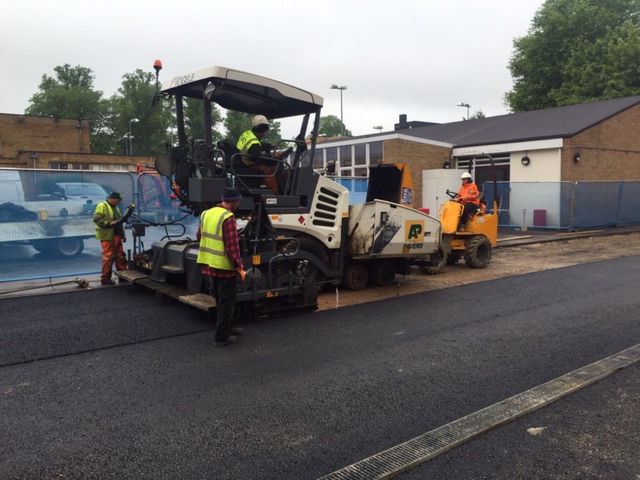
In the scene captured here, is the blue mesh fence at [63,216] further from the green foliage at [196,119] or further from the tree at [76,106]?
the tree at [76,106]

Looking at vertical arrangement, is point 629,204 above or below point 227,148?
below

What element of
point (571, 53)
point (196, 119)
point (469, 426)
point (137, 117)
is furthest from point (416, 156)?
point (137, 117)

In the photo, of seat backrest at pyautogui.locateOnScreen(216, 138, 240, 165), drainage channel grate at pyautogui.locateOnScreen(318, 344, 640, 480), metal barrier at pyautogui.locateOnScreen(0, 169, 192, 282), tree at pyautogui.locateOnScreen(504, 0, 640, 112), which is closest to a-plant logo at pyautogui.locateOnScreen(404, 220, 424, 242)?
seat backrest at pyautogui.locateOnScreen(216, 138, 240, 165)

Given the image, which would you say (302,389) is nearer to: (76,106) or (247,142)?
(247,142)

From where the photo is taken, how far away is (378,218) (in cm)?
856

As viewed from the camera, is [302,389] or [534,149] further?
[534,149]

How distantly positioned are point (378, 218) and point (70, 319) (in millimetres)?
4580

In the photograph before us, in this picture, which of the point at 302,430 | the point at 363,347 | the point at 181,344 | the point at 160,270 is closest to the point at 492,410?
the point at 302,430

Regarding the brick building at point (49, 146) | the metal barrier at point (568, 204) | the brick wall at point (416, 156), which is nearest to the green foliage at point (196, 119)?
the brick wall at point (416, 156)

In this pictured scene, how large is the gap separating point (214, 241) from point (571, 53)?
39069 mm

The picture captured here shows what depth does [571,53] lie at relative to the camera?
38000mm

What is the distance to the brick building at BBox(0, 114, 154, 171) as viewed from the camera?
150ft

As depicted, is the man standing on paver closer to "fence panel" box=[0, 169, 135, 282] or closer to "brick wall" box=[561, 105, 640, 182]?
"fence panel" box=[0, 169, 135, 282]

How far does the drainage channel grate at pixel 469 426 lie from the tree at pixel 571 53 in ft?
115
